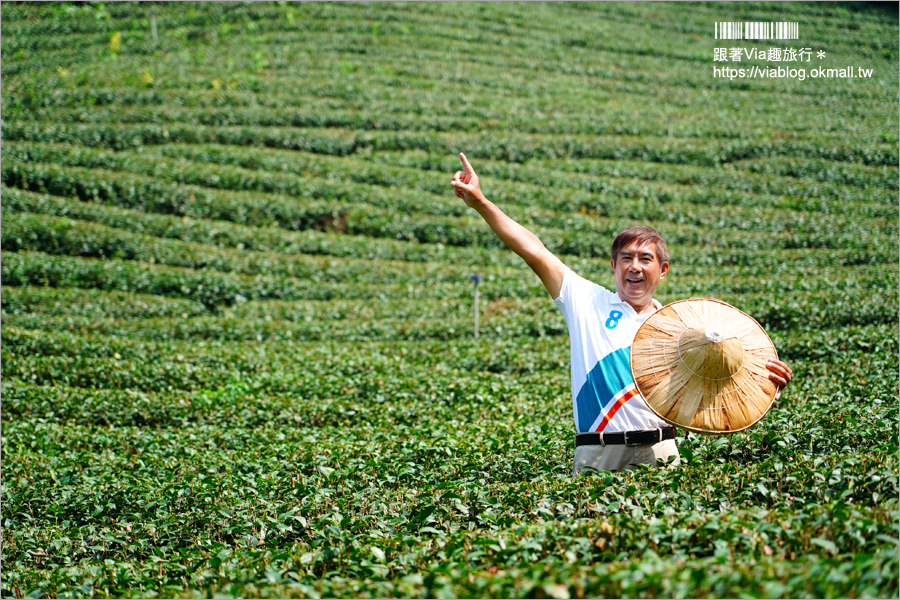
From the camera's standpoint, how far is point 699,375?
152 inches

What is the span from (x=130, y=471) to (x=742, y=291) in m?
14.2

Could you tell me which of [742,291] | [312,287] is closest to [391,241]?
[312,287]

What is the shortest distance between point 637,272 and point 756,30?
43.7 m

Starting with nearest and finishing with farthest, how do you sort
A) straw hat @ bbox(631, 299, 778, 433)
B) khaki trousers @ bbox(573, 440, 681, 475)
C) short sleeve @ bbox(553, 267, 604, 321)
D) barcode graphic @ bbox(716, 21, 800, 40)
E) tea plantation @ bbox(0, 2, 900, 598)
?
1. tea plantation @ bbox(0, 2, 900, 598)
2. straw hat @ bbox(631, 299, 778, 433)
3. khaki trousers @ bbox(573, 440, 681, 475)
4. short sleeve @ bbox(553, 267, 604, 321)
5. barcode graphic @ bbox(716, 21, 800, 40)

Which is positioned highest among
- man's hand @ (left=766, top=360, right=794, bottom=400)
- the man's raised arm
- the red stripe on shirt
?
the man's raised arm

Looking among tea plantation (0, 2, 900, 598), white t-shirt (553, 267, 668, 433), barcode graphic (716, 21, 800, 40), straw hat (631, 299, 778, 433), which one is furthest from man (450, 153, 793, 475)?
barcode graphic (716, 21, 800, 40)

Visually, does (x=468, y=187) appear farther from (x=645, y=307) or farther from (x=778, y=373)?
(x=778, y=373)

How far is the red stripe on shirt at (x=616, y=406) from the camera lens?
389 centimetres

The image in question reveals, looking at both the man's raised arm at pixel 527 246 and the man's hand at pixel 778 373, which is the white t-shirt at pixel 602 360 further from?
the man's hand at pixel 778 373

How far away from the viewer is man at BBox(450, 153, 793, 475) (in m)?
3.91

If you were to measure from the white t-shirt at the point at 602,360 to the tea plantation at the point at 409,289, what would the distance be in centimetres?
38

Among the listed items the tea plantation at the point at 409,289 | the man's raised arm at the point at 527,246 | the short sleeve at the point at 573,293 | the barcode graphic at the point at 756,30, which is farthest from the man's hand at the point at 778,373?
the barcode graphic at the point at 756,30

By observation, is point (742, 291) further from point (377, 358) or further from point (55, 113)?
point (55, 113)

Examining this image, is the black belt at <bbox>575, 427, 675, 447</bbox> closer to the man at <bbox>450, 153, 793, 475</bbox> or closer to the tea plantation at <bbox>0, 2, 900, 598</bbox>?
the man at <bbox>450, 153, 793, 475</bbox>
